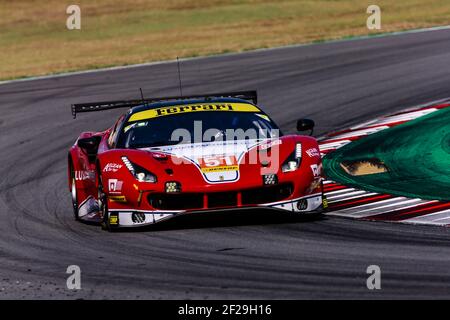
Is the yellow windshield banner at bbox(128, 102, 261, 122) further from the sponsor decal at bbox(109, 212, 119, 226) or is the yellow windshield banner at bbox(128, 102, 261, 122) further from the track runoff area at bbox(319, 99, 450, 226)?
the sponsor decal at bbox(109, 212, 119, 226)

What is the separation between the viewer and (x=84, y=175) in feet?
39.7

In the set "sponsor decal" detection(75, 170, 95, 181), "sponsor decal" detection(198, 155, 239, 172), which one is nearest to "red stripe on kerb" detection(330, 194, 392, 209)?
"sponsor decal" detection(198, 155, 239, 172)

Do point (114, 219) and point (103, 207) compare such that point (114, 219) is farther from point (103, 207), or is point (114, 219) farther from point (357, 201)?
point (357, 201)

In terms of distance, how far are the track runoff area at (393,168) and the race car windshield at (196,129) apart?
1063 mm

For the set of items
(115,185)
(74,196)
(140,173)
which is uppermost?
(140,173)

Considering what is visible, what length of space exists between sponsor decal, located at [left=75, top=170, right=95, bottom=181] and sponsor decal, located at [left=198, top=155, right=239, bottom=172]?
1.63 metres

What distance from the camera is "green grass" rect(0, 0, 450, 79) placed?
28.4 m

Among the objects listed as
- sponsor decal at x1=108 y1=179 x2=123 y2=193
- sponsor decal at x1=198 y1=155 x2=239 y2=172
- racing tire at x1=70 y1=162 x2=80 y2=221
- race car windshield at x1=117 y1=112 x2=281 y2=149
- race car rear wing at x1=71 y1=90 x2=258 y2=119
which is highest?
race car rear wing at x1=71 y1=90 x2=258 y2=119

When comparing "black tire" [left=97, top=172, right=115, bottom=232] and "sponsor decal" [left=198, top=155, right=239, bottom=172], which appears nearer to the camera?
"sponsor decal" [left=198, top=155, right=239, bottom=172]

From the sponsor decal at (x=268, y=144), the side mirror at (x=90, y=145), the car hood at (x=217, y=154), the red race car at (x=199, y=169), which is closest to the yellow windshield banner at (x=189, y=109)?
the red race car at (x=199, y=169)

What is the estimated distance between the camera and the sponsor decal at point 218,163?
404 inches

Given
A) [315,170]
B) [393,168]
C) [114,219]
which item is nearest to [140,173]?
[114,219]

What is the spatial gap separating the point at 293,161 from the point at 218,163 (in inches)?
27.1

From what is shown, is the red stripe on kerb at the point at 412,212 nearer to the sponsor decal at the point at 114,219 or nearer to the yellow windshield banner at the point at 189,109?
the yellow windshield banner at the point at 189,109
